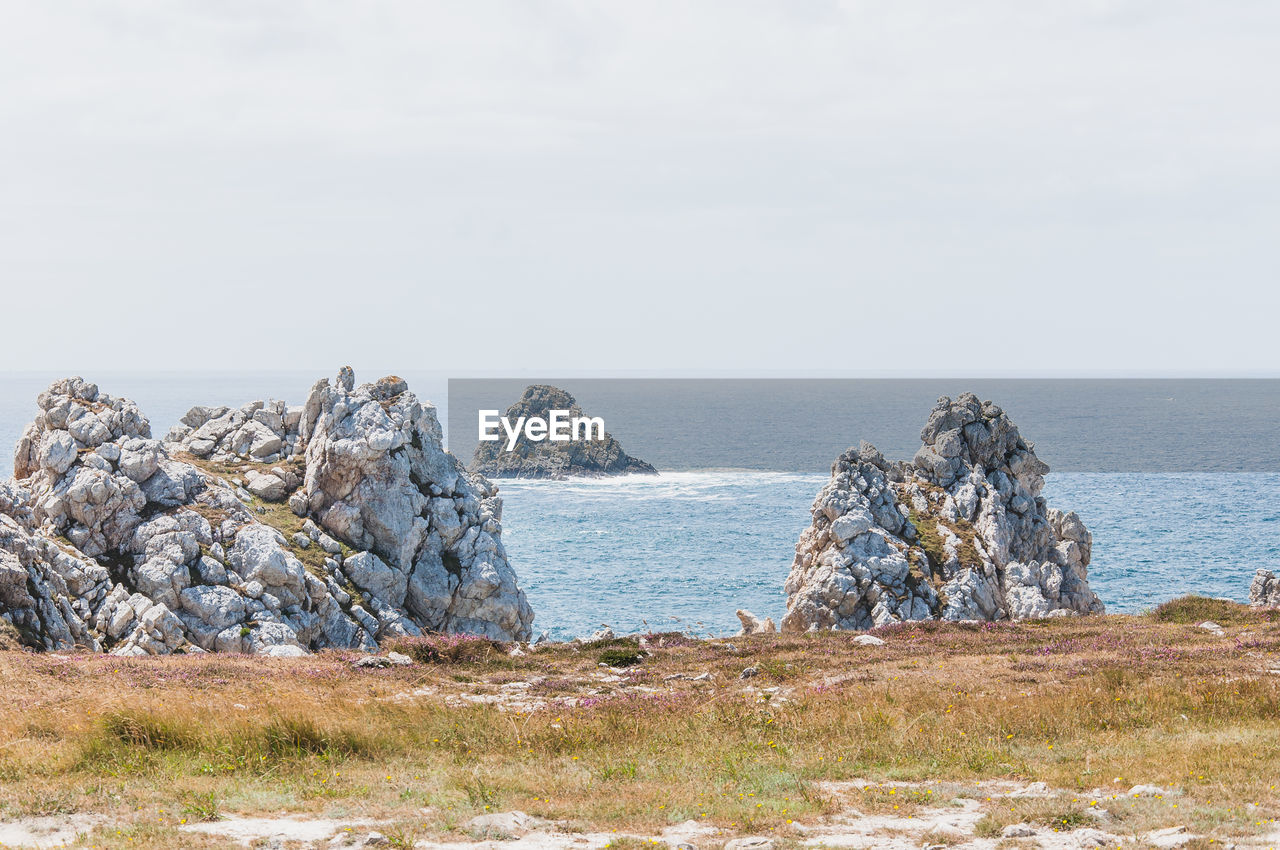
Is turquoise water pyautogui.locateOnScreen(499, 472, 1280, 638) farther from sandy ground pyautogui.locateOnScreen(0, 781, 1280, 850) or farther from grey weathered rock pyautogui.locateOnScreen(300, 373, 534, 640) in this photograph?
sandy ground pyautogui.locateOnScreen(0, 781, 1280, 850)

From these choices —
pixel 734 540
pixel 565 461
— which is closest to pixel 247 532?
pixel 734 540

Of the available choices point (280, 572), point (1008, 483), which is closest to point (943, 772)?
point (280, 572)

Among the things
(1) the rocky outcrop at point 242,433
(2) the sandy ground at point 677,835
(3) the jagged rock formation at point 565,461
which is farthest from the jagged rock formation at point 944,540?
(3) the jagged rock formation at point 565,461

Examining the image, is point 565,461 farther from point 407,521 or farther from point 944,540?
point 407,521

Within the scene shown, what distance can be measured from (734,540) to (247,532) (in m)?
66.5

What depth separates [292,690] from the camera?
20.4 meters

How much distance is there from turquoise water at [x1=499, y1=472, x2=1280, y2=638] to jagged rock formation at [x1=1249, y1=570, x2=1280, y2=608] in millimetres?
23999

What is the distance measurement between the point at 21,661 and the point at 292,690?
315 inches

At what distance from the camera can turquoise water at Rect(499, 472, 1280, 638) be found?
240 feet

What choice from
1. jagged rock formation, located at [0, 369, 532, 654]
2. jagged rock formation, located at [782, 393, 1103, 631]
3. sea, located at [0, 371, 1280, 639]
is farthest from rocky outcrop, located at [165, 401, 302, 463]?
jagged rock formation, located at [782, 393, 1103, 631]

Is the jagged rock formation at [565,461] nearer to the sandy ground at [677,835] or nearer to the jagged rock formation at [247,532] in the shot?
the jagged rock formation at [247,532]

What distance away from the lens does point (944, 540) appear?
5341 centimetres

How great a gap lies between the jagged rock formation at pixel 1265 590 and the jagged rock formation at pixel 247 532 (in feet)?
117

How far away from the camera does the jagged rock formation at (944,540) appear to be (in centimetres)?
4756
